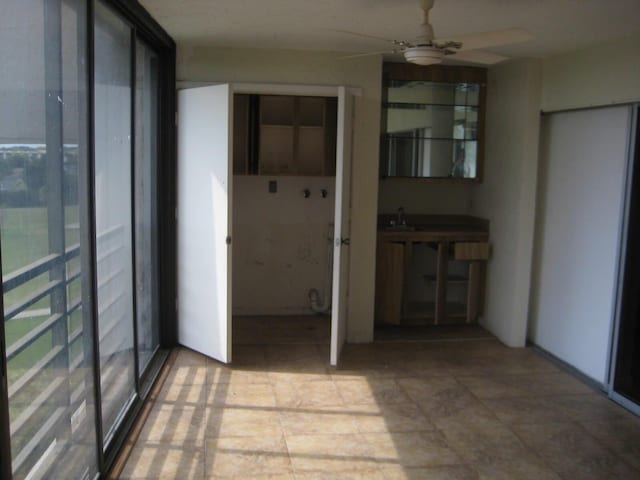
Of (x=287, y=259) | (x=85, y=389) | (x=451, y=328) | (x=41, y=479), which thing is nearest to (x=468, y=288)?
(x=451, y=328)

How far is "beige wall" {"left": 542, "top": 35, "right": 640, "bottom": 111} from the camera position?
4.09 metres

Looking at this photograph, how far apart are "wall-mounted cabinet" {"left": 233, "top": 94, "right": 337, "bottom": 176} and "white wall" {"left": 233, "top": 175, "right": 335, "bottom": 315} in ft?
0.56

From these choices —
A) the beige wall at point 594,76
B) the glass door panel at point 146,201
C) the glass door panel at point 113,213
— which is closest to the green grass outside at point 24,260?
the glass door panel at point 113,213

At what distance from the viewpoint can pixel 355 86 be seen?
5.16 meters

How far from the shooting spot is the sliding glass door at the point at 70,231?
6.61ft

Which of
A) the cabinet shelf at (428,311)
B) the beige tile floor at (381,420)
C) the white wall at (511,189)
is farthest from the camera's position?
the cabinet shelf at (428,311)

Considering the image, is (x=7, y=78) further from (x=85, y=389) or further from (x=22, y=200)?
(x=85, y=389)

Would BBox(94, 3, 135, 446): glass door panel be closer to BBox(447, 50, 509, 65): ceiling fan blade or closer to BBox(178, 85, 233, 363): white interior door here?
BBox(178, 85, 233, 363): white interior door

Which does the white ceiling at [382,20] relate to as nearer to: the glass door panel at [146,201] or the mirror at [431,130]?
the glass door panel at [146,201]

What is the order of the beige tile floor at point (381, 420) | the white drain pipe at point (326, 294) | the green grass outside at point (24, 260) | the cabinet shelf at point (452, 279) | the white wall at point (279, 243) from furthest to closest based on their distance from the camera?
the white drain pipe at point (326, 294), the white wall at point (279, 243), the cabinet shelf at point (452, 279), the beige tile floor at point (381, 420), the green grass outside at point (24, 260)

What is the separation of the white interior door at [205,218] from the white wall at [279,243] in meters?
1.16

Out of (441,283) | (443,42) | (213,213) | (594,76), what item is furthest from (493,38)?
(441,283)

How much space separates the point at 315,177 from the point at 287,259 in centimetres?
85

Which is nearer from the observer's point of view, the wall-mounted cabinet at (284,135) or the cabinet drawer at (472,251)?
the cabinet drawer at (472,251)
